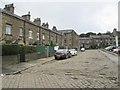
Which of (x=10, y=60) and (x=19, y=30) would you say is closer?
(x=10, y=60)

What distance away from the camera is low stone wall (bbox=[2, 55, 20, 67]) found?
1891 centimetres

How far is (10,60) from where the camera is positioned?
66.3 feet

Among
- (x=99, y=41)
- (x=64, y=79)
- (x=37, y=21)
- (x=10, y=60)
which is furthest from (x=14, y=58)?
(x=99, y=41)

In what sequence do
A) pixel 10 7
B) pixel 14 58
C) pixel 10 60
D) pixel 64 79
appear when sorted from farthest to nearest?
pixel 10 7
pixel 14 58
pixel 10 60
pixel 64 79

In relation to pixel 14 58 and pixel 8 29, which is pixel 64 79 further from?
pixel 8 29

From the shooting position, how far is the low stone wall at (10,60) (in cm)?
1891

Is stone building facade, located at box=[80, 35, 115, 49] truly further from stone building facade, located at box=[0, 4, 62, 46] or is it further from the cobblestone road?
the cobblestone road

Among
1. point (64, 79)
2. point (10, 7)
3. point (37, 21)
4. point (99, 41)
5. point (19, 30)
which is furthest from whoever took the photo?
point (99, 41)

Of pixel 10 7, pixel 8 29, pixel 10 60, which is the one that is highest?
pixel 10 7

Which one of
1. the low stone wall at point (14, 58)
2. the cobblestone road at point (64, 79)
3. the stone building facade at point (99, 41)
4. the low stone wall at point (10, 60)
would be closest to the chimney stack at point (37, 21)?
the low stone wall at point (14, 58)

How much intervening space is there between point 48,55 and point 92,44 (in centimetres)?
10137

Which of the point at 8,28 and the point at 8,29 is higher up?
the point at 8,28

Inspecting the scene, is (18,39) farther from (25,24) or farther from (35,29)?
(35,29)

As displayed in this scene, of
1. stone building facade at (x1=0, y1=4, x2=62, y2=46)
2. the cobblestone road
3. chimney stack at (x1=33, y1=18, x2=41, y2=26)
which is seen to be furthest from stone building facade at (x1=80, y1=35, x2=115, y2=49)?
the cobblestone road
